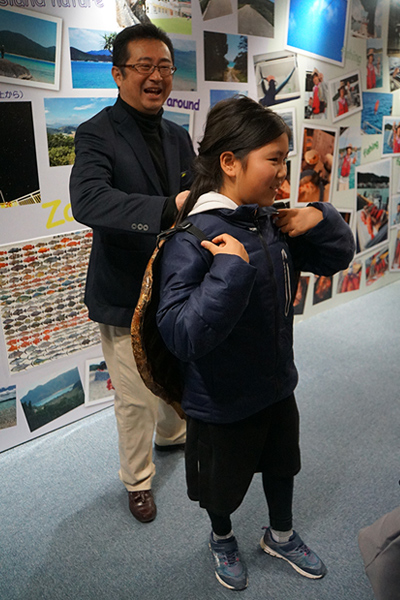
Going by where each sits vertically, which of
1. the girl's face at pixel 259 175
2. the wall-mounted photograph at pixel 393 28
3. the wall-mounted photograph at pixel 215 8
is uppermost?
the wall-mounted photograph at pixel 393 28

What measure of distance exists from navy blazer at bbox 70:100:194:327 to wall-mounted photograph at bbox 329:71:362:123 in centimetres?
177

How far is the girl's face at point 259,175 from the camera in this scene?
126 centimetres

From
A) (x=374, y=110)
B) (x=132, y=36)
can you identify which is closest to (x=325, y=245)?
(x=132, y=36)

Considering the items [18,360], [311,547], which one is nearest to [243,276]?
[311,547]

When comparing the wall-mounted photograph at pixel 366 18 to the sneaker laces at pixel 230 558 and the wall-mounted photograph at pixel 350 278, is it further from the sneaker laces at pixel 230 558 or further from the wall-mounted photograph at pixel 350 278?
the sneaker laces at pixel 230 558

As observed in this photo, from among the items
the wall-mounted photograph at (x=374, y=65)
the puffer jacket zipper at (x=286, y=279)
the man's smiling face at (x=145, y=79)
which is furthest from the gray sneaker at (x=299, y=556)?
the wall-mounted photograph at (x=374, y=65)

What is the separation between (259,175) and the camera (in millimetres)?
1269

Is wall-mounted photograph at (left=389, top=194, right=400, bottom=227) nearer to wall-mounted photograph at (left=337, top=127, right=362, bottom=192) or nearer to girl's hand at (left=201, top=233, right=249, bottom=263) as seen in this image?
wall-mounted photograph at (left=337, top=127, right=362, bottom=192)

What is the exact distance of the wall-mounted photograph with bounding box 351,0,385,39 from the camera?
3.28 meters

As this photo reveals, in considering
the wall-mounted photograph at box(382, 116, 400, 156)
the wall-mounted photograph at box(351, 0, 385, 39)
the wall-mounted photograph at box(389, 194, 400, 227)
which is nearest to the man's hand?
the wall-mounted photograph at box(351, 0, 385, 39)

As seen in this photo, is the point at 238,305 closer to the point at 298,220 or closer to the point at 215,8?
the point at 298,220

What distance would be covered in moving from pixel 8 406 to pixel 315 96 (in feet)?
7.85

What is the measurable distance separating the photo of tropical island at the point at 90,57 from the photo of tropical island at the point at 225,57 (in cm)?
56

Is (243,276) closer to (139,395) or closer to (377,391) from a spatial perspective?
(139,395)
